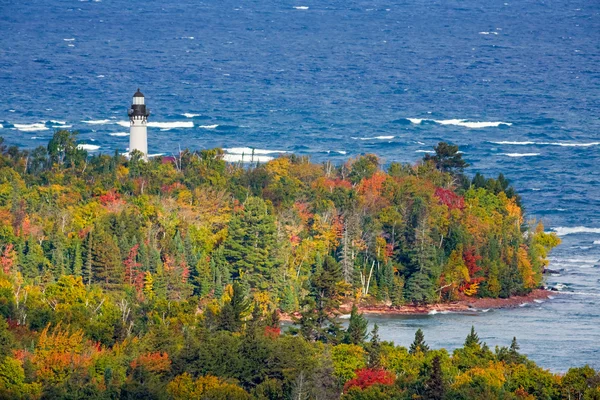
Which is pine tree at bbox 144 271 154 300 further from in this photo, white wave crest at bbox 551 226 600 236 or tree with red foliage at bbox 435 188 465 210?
white wave crest at bbox 551 226 600 236

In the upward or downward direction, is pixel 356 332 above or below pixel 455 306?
above

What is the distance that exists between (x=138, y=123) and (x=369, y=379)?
166ft

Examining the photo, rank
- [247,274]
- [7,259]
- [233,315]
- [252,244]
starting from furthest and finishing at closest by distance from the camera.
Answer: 1. [252,244]
2. [247,274]
3. [7,259]
4. [233,315]

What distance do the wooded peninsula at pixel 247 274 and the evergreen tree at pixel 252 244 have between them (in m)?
0.11

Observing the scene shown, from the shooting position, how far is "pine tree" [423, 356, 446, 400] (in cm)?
7800

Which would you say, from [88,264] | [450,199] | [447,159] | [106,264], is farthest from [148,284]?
[447,159]

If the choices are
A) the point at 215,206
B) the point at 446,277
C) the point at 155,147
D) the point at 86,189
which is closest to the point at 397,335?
the point at 446,277

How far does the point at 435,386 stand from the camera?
78.1 m

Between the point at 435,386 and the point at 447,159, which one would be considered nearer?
the point at 435,386

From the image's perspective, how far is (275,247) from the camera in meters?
110

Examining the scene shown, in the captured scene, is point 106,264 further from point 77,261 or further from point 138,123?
point 138,123

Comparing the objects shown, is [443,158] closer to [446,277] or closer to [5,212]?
[446,277]

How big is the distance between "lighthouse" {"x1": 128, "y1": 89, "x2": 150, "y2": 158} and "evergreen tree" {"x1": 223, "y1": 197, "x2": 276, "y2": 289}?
63.4 ft

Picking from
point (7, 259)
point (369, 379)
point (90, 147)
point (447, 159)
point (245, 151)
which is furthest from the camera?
point (90, 147)
